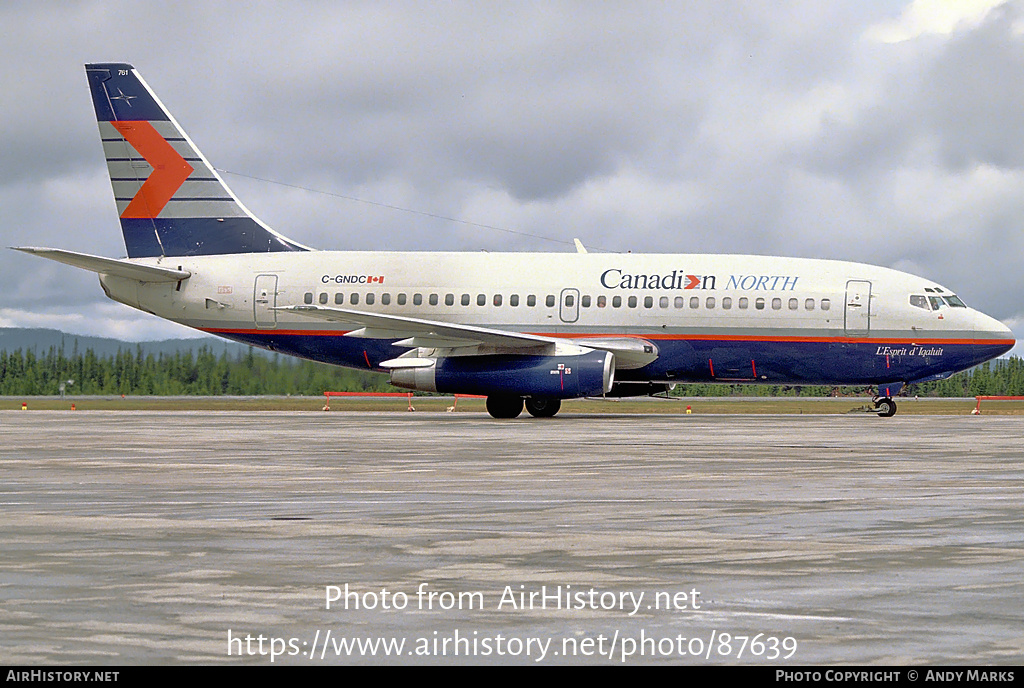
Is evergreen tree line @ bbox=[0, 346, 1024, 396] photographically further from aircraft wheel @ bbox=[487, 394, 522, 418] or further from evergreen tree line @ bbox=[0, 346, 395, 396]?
aircraft wheel @ bbox=[487, 394, 522, 418]

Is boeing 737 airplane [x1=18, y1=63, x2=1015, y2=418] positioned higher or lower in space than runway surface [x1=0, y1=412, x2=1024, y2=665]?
higher

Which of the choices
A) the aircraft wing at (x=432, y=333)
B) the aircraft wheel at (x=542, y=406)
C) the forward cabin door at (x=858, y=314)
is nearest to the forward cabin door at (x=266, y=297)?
the aircraft wing at (x=432, y=333)

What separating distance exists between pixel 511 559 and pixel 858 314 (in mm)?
25443

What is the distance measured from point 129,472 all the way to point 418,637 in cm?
1067

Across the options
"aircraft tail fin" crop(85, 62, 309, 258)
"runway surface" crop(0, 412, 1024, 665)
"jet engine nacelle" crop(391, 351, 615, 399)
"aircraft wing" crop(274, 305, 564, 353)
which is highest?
"aircraft tail fin" crop(85, 62, 309, 258)

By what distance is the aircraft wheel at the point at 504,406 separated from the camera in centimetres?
→ 3309

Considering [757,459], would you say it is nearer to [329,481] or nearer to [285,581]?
[329,481]

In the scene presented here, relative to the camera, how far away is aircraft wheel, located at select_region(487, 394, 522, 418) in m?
33.1

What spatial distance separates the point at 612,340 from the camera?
32.8m

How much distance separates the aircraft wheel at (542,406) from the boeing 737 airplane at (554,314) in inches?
1.7

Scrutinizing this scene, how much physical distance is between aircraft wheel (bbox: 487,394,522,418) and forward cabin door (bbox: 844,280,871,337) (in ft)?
30.0

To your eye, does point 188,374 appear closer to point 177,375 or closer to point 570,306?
point 177,375

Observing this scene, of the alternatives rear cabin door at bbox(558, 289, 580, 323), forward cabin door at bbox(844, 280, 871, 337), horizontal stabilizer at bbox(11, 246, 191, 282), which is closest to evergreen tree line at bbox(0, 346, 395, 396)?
horizontal stabilizer at bbox(11, 246, 191, 282)
